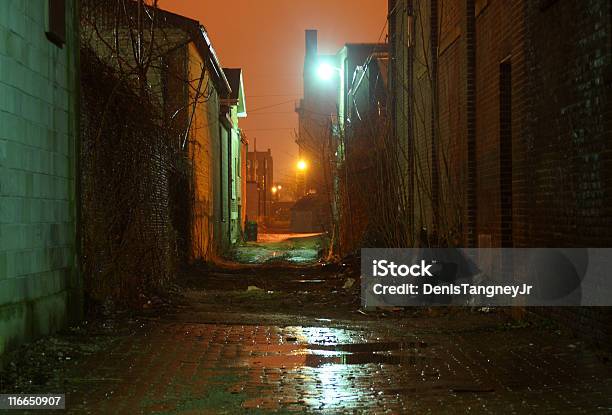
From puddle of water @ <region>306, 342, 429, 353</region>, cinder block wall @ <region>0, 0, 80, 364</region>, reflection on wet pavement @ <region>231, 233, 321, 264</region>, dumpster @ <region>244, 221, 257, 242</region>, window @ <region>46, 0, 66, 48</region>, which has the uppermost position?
window @ <region>46, 0, 66, 48</region>

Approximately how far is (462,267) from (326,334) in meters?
3.98

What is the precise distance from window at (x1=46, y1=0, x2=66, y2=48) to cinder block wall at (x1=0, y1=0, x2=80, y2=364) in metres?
0.09

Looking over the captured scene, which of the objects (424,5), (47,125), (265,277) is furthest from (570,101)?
(265,277)

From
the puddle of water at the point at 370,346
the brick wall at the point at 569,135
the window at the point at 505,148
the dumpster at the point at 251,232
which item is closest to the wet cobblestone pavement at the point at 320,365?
the puddle of water at the point at 370,346

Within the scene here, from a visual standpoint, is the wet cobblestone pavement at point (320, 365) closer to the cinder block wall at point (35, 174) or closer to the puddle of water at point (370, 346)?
the puddle of water at point (370, 346)

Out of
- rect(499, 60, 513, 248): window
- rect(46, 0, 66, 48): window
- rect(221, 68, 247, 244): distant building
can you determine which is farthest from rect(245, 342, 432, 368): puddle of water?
rect(221, 68, 247, 244): distant building

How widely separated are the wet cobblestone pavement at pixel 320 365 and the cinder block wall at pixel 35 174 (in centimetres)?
42

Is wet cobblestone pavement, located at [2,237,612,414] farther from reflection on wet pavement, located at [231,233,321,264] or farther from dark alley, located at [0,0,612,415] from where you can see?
reflection on wet pavement, located at [231,233,321,264]

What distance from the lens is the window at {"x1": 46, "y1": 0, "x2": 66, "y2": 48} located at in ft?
29.4

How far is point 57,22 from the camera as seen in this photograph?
926 cm

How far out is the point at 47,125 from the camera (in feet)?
29.6

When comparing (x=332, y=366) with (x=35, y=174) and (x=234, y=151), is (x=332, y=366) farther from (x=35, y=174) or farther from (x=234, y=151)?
(x=234, y=151)

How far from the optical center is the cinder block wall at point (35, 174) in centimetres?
762

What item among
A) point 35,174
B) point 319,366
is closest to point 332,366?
point 319,366
